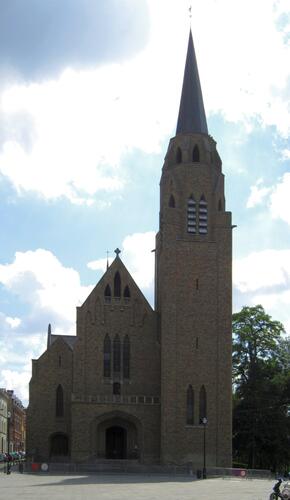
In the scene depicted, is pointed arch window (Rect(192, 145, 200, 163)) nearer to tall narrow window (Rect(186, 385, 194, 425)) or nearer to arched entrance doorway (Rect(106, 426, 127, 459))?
tall narrow window (Rect(186, 385, 194, 425))

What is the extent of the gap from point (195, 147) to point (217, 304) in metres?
13.7

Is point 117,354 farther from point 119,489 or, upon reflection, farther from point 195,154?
point 119,489

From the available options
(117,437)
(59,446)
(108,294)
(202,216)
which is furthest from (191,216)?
(59,446)

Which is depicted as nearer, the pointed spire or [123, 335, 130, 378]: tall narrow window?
[123, 335, 130, 378]: tall narrow window

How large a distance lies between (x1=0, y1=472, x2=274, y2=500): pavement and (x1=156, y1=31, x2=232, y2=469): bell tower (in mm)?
9073

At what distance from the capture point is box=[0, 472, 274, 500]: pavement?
3228 cm

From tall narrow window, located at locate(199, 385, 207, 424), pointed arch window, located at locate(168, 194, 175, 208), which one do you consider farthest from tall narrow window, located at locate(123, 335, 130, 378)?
pointed arch window, located at locate(168, 194, 175, 208)

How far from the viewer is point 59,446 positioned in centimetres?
6334

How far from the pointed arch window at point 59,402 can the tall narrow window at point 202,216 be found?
17.5 meters

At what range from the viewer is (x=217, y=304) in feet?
201

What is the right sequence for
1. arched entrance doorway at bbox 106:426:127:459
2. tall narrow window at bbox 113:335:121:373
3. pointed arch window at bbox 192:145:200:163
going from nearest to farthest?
arched entrance doorway at bbox 106:426:127:459 → tall narrow window at bbox 113:335:121:373 → pointed arch window at bbox 192:145:200:163

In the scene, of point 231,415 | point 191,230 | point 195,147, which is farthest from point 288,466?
point 195,147

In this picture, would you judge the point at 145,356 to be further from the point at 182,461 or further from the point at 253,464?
the point at 253,464

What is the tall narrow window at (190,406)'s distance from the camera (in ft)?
194
